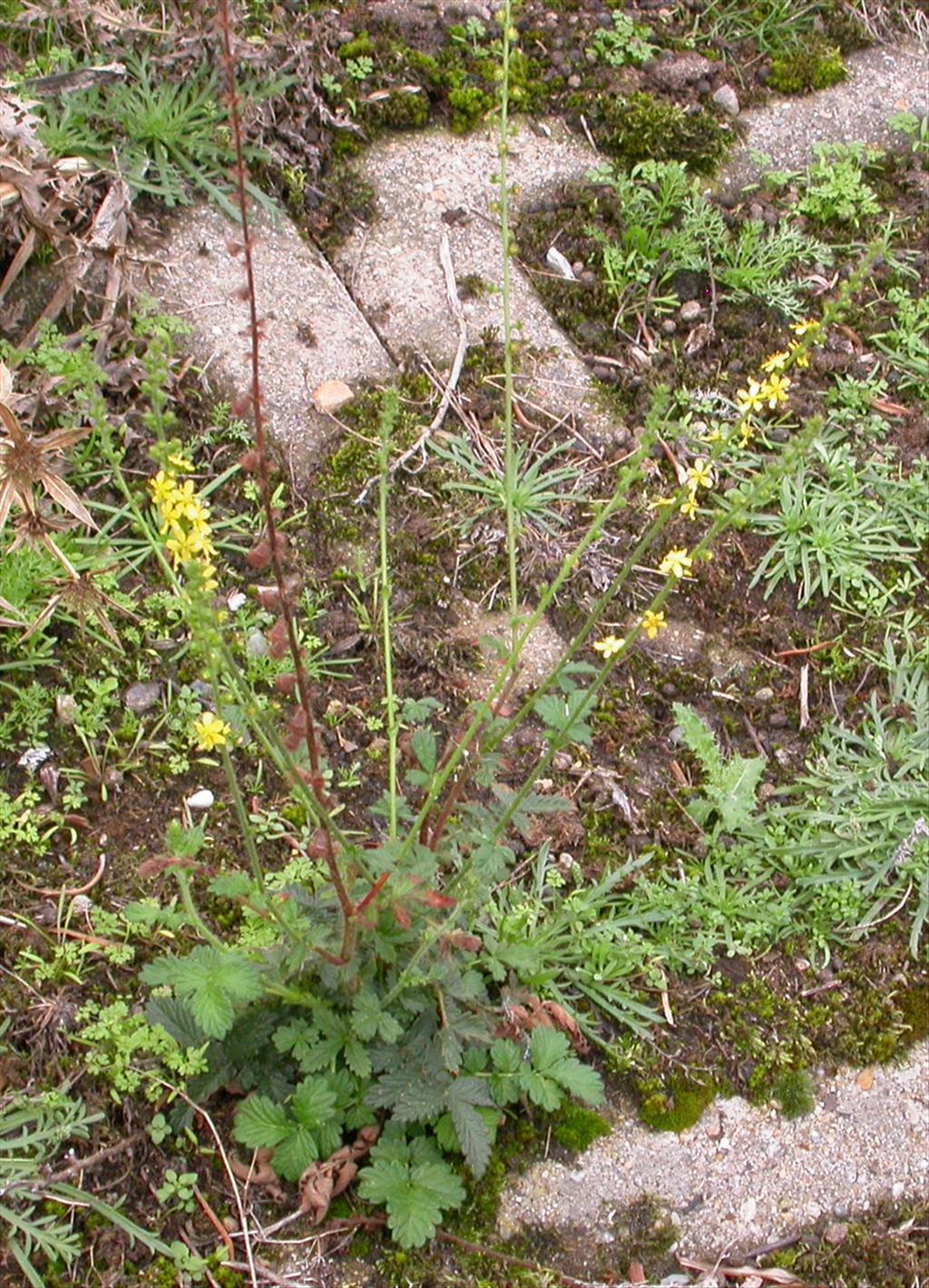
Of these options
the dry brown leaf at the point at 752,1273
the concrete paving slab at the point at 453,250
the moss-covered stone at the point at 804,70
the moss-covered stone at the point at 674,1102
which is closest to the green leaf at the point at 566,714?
the moss-covered stone at the point at 674,1102

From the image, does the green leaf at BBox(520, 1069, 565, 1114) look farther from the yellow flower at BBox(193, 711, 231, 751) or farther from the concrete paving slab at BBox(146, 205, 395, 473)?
the concrete paving slab at BBox(146, 205, 395, 473)

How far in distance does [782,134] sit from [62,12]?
102 inches

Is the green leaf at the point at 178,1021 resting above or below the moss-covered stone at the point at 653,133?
below

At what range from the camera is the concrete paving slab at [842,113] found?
5.00 m

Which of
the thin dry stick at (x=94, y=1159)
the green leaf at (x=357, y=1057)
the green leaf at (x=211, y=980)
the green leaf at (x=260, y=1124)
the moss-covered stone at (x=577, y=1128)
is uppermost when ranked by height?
the green leaf at (x=211, y=980)

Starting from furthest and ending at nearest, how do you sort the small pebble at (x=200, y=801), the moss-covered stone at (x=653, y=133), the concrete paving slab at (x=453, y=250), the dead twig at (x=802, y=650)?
the moss-covered stone at (x=653, y=133) → the concrete paving slab at (x=453, y=250) → the dead twig at (x=802, y=650) → the small pebble at (x=200, y=801)

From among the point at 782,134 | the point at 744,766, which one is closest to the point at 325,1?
the point at 782,134

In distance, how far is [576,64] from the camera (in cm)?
506

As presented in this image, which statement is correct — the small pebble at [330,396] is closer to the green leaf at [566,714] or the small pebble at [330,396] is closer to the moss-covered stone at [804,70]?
the green leaf at [566,714]

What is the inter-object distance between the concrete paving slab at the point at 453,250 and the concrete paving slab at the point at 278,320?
11 centimetres

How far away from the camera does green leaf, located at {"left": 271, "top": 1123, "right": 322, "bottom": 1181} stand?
2.75 m

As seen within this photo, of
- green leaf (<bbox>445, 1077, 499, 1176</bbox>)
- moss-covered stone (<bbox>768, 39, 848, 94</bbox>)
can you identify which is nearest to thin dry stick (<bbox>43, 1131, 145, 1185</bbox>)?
green leaf (<bbox>445, 1077, 499, 1176</bbox>)

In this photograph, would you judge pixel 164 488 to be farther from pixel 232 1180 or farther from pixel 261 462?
pixel 232 1180

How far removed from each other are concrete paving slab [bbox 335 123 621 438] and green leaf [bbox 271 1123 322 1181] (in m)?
2.36
